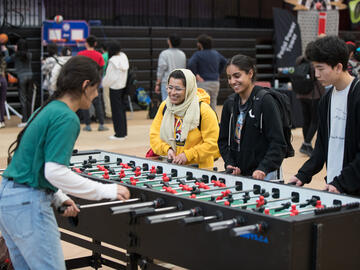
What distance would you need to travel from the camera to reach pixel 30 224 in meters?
2.92

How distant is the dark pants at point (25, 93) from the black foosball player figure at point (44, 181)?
9105 millimetres

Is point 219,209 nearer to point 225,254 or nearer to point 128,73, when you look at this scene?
point 225,254

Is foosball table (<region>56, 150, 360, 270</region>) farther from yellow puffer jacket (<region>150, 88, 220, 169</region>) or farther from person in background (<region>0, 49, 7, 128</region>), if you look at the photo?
A: person in background (<region>0, 49, 7, 128</region>)

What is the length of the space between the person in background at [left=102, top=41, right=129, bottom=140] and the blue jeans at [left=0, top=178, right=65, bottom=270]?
23.5 ft

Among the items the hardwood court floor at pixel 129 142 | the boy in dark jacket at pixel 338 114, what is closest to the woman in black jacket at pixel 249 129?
the boy in dark jacket at pixel 338 114

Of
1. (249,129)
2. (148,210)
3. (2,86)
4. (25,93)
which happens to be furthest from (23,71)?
(148,210)

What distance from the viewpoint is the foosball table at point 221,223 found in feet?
9.05

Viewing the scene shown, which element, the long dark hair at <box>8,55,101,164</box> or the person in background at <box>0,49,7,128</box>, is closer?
the long dark hair at <box>8,55,101,164</box>

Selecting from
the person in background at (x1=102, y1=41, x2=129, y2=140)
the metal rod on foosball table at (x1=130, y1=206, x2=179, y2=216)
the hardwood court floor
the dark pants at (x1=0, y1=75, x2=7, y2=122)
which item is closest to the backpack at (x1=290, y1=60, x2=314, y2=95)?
the hardwood court floor

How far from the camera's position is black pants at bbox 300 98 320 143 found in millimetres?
8773

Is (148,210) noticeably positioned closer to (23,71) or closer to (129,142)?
(129,142)

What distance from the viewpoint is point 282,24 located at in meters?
15.7

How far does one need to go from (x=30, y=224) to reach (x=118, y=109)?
7305 millimetres

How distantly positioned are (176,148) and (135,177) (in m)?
1.03
